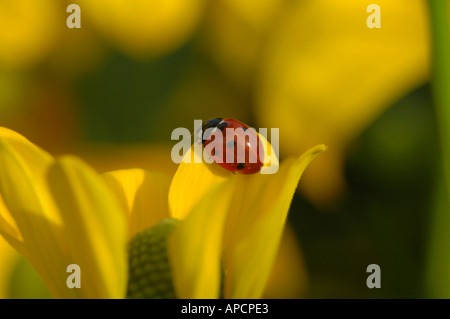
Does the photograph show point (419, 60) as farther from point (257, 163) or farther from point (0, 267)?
point (0, 267)

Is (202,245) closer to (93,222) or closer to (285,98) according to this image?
(93,222)

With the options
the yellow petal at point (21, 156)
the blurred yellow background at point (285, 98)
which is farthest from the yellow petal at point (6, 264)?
the yellow petal at point (21, 156)

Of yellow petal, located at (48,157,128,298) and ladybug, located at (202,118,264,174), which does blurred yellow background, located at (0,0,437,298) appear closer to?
ladybug, located at (202,118,264,174)

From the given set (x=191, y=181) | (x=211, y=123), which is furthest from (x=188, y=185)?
(x=211, y=123)

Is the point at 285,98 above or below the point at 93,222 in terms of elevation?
Result: above

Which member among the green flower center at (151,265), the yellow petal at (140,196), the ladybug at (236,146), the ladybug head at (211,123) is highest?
the ladybug head at (211,123)

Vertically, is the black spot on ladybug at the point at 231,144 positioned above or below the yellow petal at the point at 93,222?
above

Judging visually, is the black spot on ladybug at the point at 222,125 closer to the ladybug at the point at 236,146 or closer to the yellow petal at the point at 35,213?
the ladybug at the point at 236,146
